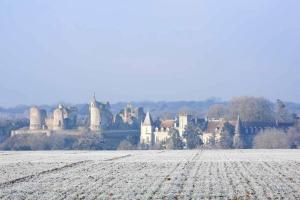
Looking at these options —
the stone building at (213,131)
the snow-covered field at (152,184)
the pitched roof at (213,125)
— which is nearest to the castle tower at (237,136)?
the stone building at (213,131)

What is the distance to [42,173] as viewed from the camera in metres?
39.8

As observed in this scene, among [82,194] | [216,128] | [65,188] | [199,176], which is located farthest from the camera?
[216,128]

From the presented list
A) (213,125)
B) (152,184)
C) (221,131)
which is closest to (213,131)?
(213,125)

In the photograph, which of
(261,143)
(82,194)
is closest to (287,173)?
(82,194)

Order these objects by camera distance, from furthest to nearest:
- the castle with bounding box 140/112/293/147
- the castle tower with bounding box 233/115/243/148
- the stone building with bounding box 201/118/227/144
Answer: the castle with bounding box 140/112/293/147
the stone building with bounding box 201/118/227/144
the castle tower with bounding box 233/115/243/148

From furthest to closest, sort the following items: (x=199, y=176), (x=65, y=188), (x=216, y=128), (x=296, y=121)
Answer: (x=296, y=121) < (x=216, y=128) < (x=199, y=176) < (x=65, y=188)

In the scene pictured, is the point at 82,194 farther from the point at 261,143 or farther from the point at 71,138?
the point at 71,138

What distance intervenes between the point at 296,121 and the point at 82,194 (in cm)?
16790

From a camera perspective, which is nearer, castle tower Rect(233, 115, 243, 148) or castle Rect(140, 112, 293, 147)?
castle tower Rect(233, 115, 243, 148)

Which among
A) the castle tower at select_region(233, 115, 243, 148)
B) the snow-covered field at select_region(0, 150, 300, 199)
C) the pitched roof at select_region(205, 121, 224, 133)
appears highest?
the pitched roof at select_region(205, 121, 224, 133)

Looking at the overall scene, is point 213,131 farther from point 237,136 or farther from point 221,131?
point 221,131

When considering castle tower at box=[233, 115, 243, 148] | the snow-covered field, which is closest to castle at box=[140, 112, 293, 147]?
castle tower at box=[233, 115, 243, 148]

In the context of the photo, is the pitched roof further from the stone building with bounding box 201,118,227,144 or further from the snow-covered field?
the snow-covered field

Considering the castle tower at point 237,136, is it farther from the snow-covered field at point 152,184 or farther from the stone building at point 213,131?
the snow-covered field at point 152,184
